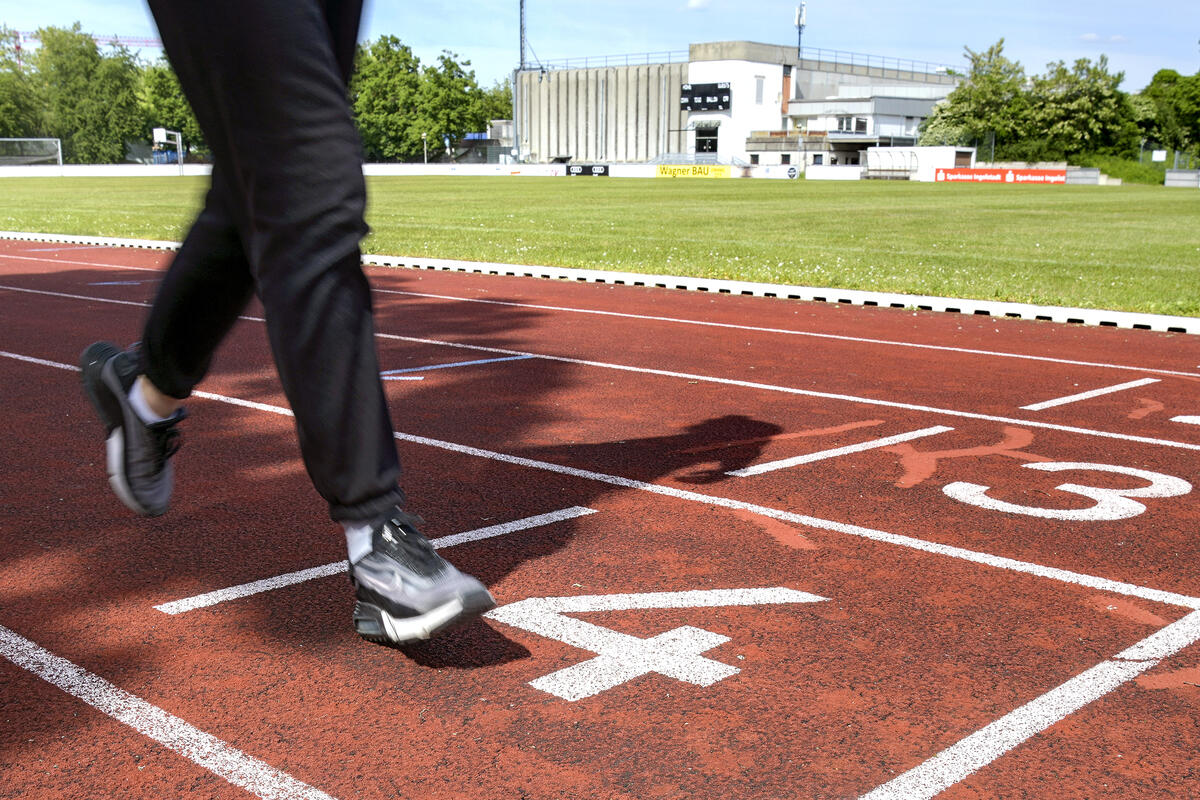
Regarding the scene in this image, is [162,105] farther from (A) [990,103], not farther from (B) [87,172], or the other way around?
(A) [990,103]

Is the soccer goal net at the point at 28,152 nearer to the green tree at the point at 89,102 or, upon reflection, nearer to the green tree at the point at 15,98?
the green tree at the point at 89,102

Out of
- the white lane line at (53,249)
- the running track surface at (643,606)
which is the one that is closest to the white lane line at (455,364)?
the running track surface at (643,606)

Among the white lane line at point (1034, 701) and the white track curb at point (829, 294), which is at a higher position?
the white lane line at point (1034, 701)

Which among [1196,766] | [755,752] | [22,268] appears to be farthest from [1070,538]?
[22,268]

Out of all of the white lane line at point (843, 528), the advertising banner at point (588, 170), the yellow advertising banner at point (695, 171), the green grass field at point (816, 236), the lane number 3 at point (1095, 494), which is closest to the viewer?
the white lane line at point (843, 528)

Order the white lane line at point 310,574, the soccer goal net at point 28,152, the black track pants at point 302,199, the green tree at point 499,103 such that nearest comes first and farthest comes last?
the black track pants at point 302,199
the white lane line at point 310,574
the soccer goal net at point 28,152
the green tree at point 499,103

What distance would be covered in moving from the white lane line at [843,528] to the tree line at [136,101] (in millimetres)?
112703

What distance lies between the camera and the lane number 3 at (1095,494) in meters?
4.64

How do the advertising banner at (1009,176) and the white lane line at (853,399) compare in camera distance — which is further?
the advertising banner at (1009,176)

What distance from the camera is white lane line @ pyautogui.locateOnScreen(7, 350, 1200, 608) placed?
374 cm

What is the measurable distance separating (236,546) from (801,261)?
14508 millimetres

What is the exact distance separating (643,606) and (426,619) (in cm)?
118

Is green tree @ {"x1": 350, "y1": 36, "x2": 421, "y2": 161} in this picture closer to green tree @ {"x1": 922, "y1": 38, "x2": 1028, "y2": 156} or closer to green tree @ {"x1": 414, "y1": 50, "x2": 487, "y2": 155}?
green tree @ {"x1": 414, "y1": 50, "x2": 487, "y2": 155}

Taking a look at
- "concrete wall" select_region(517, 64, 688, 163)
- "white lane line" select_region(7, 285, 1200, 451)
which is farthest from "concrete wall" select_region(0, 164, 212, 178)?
"white lane line" select_region(7, 285, 1200, 451)
